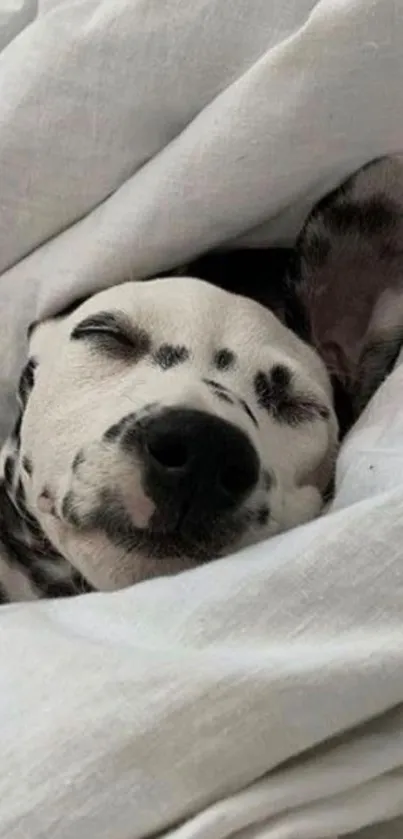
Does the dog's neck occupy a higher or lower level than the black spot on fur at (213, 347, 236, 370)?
lower

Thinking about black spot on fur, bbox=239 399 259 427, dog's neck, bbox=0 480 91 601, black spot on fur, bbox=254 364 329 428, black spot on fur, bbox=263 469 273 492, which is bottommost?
dog's neck, bbox=0 480 91 601

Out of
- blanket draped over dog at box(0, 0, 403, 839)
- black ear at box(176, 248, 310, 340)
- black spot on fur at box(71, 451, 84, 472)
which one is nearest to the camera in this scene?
blanket draped over dog at box(0, 0, 403, 839)

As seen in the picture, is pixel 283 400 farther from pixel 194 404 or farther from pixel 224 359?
pixel 194 404

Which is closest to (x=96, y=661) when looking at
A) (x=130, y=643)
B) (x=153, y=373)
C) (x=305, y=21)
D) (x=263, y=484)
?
(x=130, y=643)

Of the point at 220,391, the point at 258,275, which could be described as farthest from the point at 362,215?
the point at 220,391

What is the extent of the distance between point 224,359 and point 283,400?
7cm

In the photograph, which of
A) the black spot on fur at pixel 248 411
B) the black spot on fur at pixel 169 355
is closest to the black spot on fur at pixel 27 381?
the black spot on fur at pixel 169 355

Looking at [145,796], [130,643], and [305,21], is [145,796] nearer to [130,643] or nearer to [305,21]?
[130,643]

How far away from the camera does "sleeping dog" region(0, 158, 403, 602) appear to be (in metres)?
1.11

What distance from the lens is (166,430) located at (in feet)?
3.59

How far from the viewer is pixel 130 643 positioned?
0.97 metres

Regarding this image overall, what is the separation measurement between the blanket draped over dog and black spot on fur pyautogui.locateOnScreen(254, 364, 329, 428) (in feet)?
0.25

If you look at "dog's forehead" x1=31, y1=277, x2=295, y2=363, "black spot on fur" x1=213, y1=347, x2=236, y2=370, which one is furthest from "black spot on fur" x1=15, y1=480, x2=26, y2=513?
"black spot on fur" x1=213, y1=347, x2=236, y2=370

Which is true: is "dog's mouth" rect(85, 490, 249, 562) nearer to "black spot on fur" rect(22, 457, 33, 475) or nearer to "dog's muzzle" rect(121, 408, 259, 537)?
"dog's muzzle" rect(121, 408, 259, 537)
